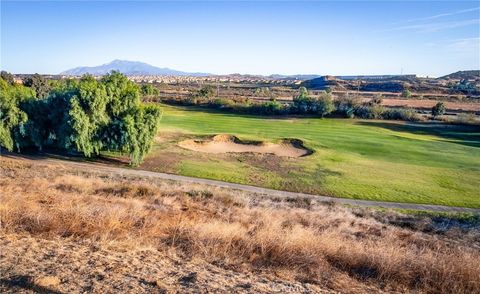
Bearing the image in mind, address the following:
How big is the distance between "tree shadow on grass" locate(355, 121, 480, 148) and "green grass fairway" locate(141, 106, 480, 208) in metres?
0.27

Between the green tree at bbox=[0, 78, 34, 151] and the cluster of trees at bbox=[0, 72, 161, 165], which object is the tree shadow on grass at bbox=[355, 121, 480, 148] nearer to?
the cluster of trees at bbox=[0, 72, 161, 165]

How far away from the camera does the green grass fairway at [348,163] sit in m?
31.0

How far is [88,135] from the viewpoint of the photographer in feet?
116

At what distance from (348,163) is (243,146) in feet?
42.4

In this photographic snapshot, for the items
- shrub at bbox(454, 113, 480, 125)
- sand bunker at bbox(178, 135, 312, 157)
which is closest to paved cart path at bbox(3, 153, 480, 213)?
sand bunker at bbox(178, 135, 312, 157)

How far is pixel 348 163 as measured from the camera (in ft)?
128

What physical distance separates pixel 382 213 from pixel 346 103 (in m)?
56.8

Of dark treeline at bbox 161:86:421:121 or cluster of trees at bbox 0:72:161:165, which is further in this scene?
dark treeline at bbox 161:86:421:121

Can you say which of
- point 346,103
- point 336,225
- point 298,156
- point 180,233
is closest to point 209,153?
point 298,156

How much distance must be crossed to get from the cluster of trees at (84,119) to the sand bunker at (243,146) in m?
9.12

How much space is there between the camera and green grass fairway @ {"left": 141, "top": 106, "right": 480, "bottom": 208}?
31047mm

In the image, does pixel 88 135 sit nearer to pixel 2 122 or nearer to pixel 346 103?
pixel 2 122

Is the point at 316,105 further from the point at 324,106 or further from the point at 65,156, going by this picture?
the point at 65,156

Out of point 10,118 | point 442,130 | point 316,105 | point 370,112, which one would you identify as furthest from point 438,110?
point 10,118
